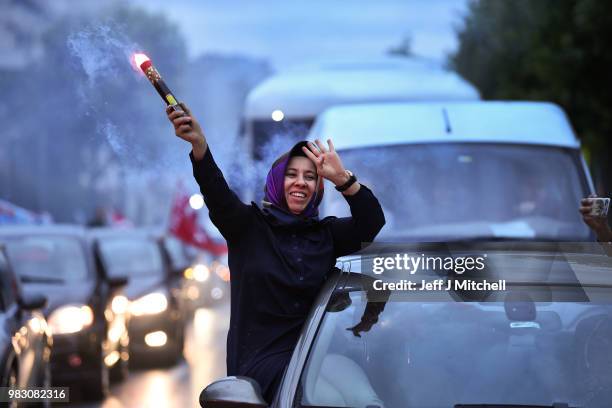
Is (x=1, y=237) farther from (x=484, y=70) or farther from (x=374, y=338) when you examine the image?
(x=484, y=70)

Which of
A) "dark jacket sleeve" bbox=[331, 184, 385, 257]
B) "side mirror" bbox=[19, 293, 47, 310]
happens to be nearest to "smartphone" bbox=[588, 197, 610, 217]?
"dark jacket sleeve" bbox=[331, 184, 385, 257]

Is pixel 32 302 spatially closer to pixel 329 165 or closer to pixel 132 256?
pixel 329 165

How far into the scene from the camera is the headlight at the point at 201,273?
27.4 m

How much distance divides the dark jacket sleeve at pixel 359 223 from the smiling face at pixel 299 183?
178 millimetres

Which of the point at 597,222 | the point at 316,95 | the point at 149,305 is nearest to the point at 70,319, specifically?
the point at 149,305

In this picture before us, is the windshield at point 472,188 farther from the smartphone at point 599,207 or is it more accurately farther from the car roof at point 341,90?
the car roof at point 341,90

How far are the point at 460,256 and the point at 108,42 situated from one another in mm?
2738

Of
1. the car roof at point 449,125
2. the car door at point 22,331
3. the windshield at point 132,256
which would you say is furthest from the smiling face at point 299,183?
the windshield at point 132,256

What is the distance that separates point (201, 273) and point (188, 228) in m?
2.11

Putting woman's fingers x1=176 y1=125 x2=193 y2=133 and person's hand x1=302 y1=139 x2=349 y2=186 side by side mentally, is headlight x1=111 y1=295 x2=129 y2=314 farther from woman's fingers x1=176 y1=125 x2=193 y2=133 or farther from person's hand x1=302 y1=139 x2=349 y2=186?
woman's fingers x1=176 y1=125 x2=193 y2=133

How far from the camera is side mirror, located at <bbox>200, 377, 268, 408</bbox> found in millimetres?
4922

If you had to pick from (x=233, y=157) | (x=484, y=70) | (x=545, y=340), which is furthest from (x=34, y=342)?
(x=484, y=70)

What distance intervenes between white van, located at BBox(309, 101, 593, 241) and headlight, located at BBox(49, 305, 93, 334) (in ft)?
11.8

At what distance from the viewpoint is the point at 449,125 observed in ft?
33.5
